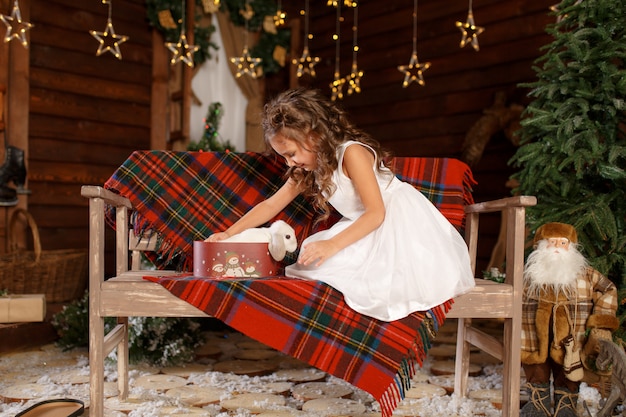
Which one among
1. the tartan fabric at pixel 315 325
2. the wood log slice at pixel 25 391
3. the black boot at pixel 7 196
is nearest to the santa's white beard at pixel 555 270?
the tartan fabric at pixel 315 325

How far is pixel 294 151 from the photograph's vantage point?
6.31 feet

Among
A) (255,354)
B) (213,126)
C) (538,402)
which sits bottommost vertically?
(255,354)

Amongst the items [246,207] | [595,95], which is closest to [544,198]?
[595,95]

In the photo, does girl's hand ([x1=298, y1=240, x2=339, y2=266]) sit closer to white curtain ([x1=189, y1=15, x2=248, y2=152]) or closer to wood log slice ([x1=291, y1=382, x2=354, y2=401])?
wood log slice ([x1=291, y1=382, x2=354, y2=401])

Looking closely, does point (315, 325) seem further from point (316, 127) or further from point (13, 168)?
point (13, 168)

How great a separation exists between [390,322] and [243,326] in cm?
43

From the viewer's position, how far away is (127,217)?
7.35 feet

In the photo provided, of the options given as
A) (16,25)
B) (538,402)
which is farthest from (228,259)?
(16,25)

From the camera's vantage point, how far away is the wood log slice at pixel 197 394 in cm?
217

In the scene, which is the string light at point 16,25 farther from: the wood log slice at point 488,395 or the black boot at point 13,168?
the wood log slice at point 488,395

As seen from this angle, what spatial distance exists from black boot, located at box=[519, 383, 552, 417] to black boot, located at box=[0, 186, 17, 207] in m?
3.41

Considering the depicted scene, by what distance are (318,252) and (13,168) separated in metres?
2.99

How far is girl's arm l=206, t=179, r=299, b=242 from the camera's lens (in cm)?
214

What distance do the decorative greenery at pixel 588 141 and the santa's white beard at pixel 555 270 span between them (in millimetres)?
368
